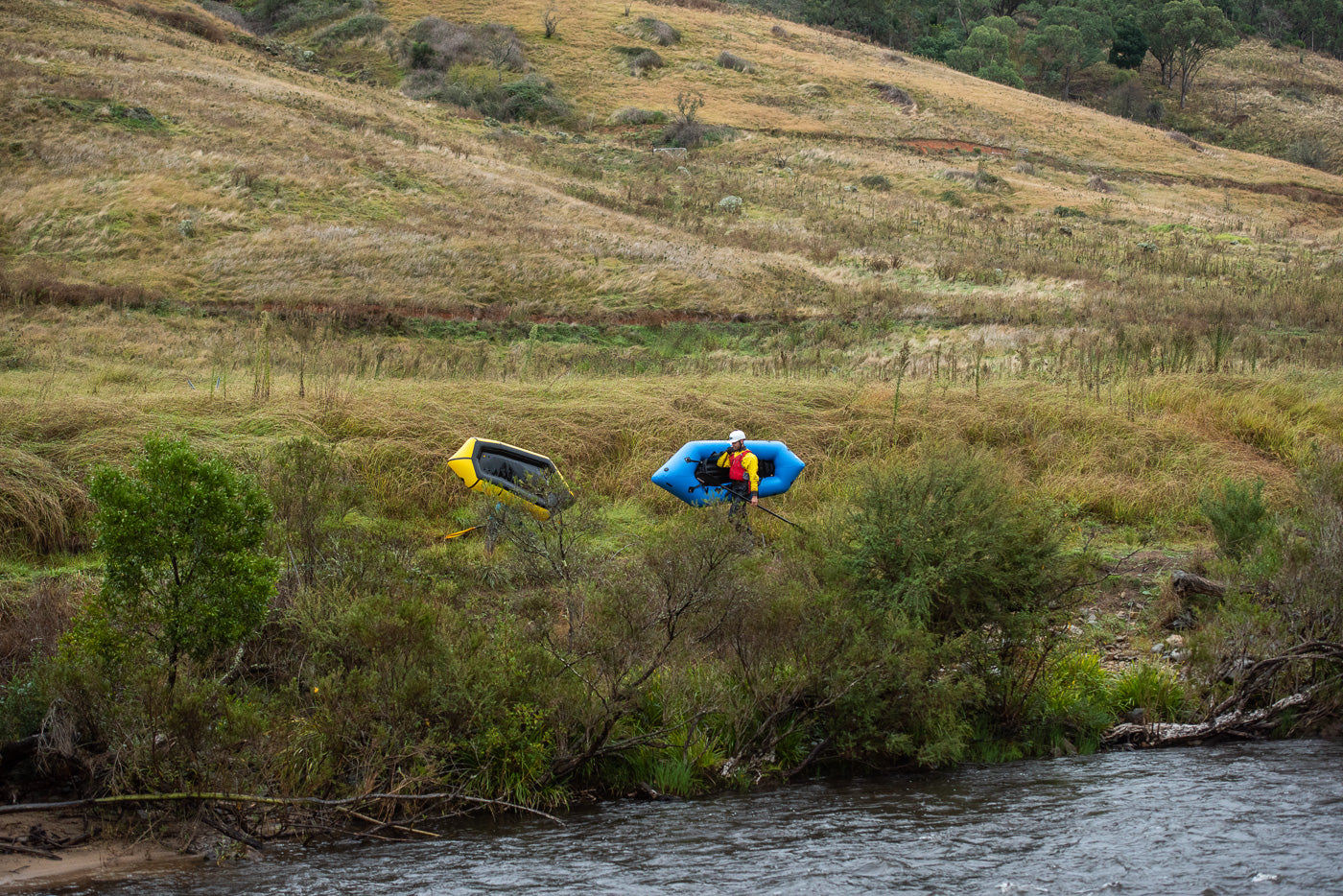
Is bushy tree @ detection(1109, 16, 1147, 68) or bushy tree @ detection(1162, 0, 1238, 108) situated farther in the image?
bushy tree @ detection(1109, 16, 1147, 68)

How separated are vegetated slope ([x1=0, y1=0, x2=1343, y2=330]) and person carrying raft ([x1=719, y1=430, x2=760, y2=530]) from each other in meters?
14.7

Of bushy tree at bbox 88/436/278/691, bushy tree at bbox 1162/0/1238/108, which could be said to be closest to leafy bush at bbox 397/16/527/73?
bushy tree at bbox 1162/0/1238/108

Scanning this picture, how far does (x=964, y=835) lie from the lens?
23.5ft

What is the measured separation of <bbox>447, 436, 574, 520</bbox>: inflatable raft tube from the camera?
489 inches

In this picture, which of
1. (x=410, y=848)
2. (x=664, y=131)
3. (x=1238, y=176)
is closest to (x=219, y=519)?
(x=410, y=848)

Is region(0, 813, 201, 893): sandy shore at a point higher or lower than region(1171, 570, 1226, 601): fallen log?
lower

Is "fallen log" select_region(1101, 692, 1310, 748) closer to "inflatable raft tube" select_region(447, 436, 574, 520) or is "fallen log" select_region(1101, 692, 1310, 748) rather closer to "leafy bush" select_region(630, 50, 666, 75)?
"inflatable raft tube" select_region(447, 436, 574, 520)

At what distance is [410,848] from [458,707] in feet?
3.44

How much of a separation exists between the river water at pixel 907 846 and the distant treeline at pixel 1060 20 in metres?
93.1

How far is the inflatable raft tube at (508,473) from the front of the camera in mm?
12414

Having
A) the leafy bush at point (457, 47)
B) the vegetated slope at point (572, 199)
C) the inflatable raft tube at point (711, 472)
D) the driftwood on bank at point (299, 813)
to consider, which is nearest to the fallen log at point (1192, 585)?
the inflatable raft tube at point (711, 472)

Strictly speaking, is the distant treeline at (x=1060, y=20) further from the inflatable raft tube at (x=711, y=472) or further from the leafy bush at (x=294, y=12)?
the inflatable raft tube at (x=711, y=472)

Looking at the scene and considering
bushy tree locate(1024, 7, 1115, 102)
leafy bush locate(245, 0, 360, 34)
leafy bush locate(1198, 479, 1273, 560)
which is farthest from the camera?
bushy tree locate(1024, 7, 1115, 102)

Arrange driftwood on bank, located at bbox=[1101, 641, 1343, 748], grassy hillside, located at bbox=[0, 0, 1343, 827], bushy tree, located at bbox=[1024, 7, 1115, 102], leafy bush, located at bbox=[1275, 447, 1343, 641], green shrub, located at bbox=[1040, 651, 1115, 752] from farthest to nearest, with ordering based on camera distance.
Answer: bushy tree, located at bbox=[1024, 7, 1115, 102] < leafy bush, located at bbox=[1275, 447, 1343, 641] < green shrub, located at bbox=[1040, 651, 1115, 752] < driftwood on bank, located at bbox=[1101, 641, 1343, 748] < grassy hillside, located at bbox=[0, 0, 1343, 827]
